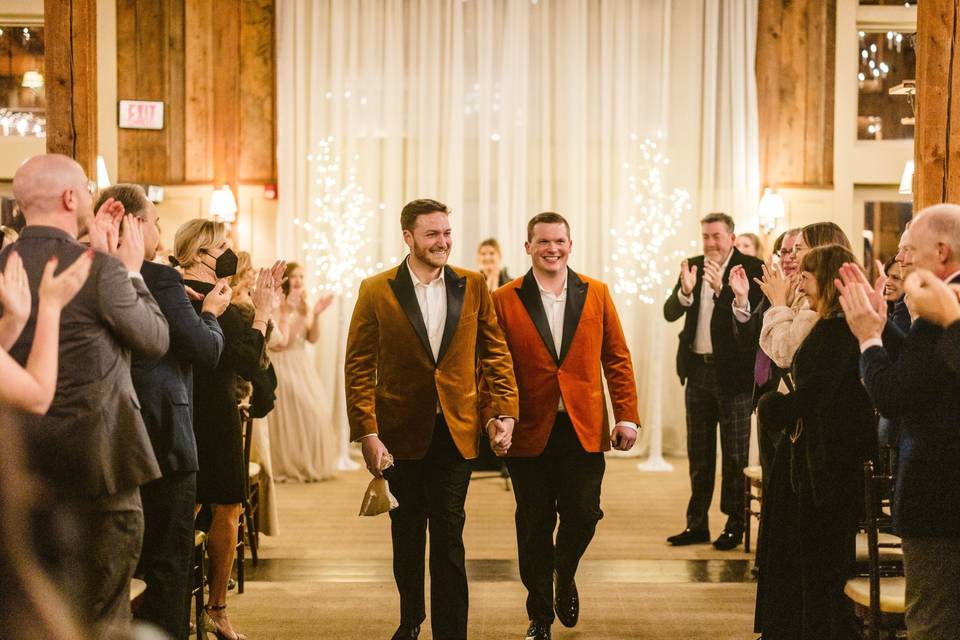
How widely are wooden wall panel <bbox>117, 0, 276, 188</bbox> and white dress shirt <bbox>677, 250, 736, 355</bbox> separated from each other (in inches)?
190

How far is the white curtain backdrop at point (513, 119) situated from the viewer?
9258 millimetres

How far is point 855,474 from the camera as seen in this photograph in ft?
11.2

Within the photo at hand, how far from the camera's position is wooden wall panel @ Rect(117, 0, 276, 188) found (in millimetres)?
9406

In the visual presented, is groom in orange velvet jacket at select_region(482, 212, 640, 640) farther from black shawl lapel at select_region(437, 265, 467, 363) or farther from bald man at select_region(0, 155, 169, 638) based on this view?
bald man at select_region(0, 155, 169, 638)

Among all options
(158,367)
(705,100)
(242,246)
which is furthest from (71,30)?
(705,100)

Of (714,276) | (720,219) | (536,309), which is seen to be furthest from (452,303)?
(720,219)

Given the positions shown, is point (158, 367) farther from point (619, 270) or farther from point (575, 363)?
point (619, 270)

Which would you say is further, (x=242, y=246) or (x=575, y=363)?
(x=242, y=246)

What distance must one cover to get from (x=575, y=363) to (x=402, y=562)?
3.42 feet

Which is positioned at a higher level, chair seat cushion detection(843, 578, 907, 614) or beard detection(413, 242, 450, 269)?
beard detection(413, 242, 450, 269)

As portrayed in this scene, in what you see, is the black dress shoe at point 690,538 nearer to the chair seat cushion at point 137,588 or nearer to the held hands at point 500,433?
the held hands at point 500,433

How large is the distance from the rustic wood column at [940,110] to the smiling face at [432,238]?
221cm

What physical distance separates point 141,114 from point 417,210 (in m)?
6.34

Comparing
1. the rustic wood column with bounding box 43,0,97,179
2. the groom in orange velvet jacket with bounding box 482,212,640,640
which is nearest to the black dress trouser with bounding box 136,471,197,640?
the groom in orange velvet jacket with bounding box 482,212,640,640
